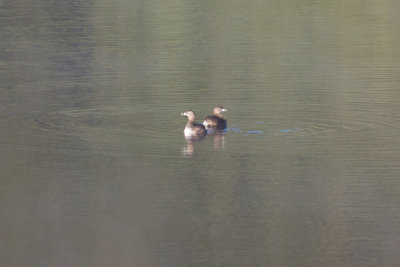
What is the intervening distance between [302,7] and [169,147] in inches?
1073

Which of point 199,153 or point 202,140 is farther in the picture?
point 202,140

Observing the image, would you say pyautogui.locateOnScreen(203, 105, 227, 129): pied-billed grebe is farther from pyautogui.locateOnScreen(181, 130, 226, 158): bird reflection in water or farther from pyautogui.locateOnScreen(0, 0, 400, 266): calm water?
pyautogui.locateOnScreen(0, 0, 400, 266): calm water

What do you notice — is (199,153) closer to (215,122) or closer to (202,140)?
(202,140)

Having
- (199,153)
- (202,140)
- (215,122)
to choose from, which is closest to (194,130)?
(202,140)

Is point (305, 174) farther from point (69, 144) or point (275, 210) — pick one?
point (69, 144)

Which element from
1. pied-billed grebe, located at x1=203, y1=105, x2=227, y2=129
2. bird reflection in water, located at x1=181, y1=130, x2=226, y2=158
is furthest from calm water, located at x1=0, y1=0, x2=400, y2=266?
pied-billed grebe, located at x1=203, y1=105, x2=227, y2=129

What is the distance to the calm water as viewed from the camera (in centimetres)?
1149

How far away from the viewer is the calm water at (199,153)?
1149 centimetres

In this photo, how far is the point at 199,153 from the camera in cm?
1609

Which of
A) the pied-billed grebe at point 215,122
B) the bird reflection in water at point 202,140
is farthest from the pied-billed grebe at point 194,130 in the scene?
the pied-billed grebe at point 215,122

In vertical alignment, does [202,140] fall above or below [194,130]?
below

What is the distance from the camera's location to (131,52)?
2900cm

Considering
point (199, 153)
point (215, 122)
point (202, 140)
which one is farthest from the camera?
point (215, 122)

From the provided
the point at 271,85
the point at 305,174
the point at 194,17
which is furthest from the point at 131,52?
the point at 305,174
